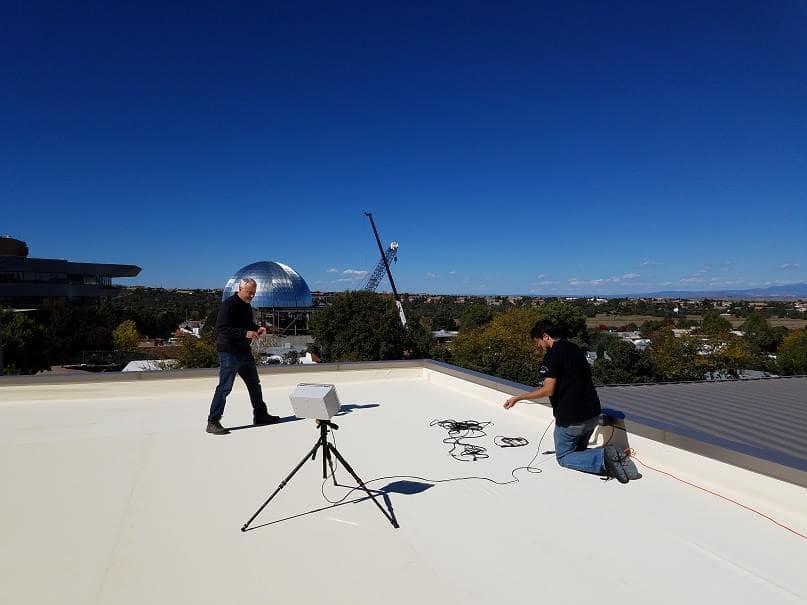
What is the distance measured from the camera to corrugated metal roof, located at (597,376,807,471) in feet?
14.6

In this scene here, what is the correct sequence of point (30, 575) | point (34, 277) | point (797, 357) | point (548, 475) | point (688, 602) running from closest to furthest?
point (688, 602)
point (30, 575)
point (548, 475)
point (797, 357)
point (34, 277)

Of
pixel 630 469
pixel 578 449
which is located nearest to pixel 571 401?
pixel 578 449

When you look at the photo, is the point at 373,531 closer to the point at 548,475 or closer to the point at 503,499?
the point at 503,499

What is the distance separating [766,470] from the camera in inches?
144

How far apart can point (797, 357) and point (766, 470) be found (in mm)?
44891

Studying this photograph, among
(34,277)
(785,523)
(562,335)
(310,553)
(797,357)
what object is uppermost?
(34,277)

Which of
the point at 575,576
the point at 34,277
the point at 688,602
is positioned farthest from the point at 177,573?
the point at 34,277

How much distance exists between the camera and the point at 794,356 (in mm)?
39312

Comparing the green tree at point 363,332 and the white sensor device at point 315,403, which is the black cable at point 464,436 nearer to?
the white sensor device at point 315,403

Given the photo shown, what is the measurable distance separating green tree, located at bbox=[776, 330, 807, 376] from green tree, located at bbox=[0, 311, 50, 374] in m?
52.4

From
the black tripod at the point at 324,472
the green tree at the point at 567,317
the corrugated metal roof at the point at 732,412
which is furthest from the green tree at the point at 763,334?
the black tripod at the point at 324,472

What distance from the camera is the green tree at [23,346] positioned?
1142 inches

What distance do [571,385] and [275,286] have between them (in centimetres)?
7108

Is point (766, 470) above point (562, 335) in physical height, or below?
below
